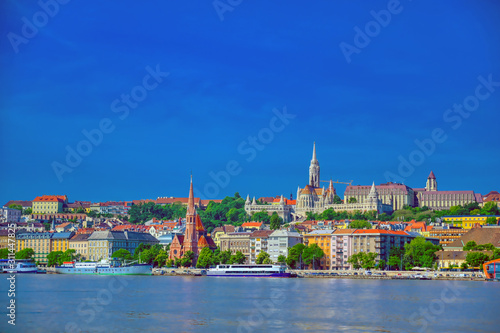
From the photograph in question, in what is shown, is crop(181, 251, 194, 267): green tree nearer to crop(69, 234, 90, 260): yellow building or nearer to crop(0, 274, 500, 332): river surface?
crop(69, 234, 90, 260): yellow building

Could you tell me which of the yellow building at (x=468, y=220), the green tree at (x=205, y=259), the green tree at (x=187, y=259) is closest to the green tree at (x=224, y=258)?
the green tree at (x=205, y=259)

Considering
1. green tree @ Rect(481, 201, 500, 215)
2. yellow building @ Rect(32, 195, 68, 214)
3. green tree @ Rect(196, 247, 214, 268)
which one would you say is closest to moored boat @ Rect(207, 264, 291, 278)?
green tree @ Rect(196, 247, 214, 268)

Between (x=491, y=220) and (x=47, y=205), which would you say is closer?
(x=491, y=220)

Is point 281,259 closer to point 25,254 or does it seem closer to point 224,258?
point 224,258

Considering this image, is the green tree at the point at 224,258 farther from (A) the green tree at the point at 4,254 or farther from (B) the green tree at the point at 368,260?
(A) the green tree at the point at 4,254

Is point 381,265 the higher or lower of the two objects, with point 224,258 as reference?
lower

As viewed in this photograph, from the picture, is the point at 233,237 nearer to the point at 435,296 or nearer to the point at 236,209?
the point at 236,209

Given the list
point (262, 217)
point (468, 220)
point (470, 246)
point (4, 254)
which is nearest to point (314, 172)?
point (262, 217)
